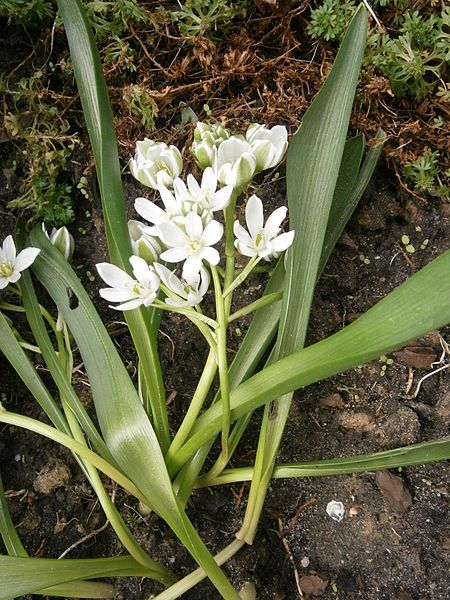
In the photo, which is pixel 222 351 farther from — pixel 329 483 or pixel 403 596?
pixel 403 596

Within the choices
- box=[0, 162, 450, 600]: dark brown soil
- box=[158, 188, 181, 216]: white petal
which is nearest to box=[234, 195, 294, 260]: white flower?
box=[158, 188, 181, 216]: white petal

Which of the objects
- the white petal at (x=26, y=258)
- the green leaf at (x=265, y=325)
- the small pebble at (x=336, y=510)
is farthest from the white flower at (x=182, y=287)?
the small pebble at (x=336, y=510)

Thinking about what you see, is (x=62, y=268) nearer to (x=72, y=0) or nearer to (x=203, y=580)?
(x=72, y=0)

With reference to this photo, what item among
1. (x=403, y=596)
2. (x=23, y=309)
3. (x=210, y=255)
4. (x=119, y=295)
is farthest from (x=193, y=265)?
(x=403, y=596)

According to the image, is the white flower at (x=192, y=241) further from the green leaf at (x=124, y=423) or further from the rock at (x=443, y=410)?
the rock at (x=443, y=410)

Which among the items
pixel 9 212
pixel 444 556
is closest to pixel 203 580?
pixel 444 556

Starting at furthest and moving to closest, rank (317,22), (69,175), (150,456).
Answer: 1. (69,175)
2. (317,22)
3. (150,456)
